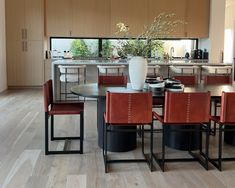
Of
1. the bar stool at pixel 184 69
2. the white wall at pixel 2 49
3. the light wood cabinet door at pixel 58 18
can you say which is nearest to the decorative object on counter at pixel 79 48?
the light wood cabinet door at pixel 58 18

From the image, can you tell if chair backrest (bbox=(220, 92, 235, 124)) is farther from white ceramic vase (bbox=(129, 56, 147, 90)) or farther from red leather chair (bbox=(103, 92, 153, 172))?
white ceramic vase (bbox=(129, 56, 147, 90))

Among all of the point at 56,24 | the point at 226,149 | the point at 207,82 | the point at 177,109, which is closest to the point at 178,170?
the point at 177,109

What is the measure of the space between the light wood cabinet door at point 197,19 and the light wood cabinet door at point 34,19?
13.3 ft

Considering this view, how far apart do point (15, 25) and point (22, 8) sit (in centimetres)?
49

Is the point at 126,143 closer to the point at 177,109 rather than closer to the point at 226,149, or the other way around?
the point at 177,109

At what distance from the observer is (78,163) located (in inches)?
143

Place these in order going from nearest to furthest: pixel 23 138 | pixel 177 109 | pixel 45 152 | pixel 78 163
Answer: pixel 177 109, pixel 78 163, pixel 45 152, pixel 23 138

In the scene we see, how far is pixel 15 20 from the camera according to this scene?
9.32 meters

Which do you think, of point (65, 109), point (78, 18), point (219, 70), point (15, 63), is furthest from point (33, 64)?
point (65, 109)

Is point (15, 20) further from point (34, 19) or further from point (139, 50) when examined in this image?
point (139, 50)

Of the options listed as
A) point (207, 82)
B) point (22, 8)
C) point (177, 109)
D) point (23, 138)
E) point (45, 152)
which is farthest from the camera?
point (22, 8)

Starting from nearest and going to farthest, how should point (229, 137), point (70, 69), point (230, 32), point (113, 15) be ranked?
1. point (229, 137)
2. point (70, 69)
3. point (113, 15)
4. point (230, 32)

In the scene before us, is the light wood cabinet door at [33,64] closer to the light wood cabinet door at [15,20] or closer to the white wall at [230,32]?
the light wood cabinet door at [15,20]

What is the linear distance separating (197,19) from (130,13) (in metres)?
1.92
